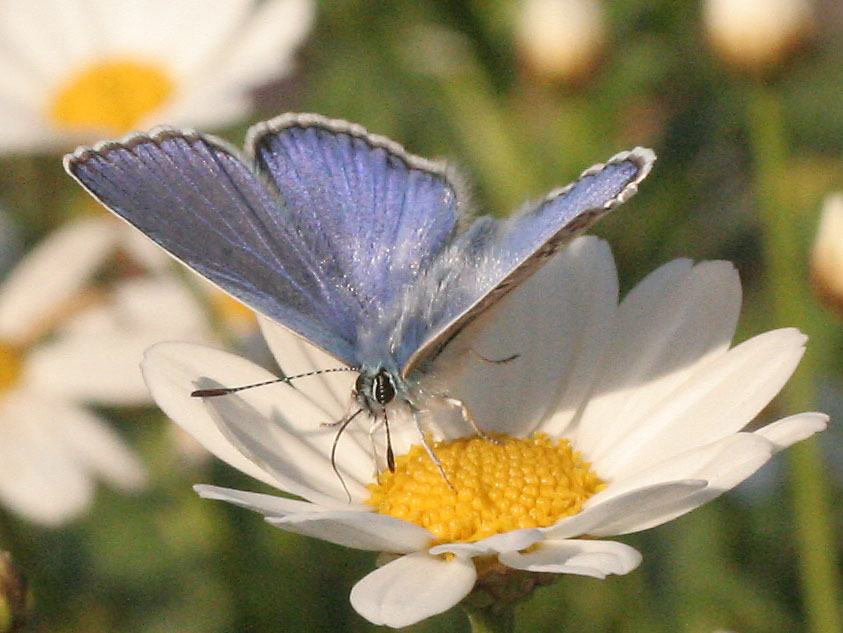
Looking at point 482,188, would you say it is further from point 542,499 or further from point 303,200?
point 542,499

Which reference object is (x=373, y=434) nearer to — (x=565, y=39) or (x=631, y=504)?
(x=631, y=504)

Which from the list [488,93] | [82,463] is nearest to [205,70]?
[488,93]

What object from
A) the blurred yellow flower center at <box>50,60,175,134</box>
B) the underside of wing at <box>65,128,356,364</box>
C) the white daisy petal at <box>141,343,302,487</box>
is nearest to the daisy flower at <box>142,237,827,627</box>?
the white daisy petal at <box>141,343,302,487</box>

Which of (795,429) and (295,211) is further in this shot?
(295,211)

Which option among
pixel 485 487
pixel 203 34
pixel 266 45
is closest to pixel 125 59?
pixel 203 34

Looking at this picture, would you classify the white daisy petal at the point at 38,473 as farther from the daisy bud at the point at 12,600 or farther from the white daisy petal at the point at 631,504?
the white daisy petal at the point at 631,504
